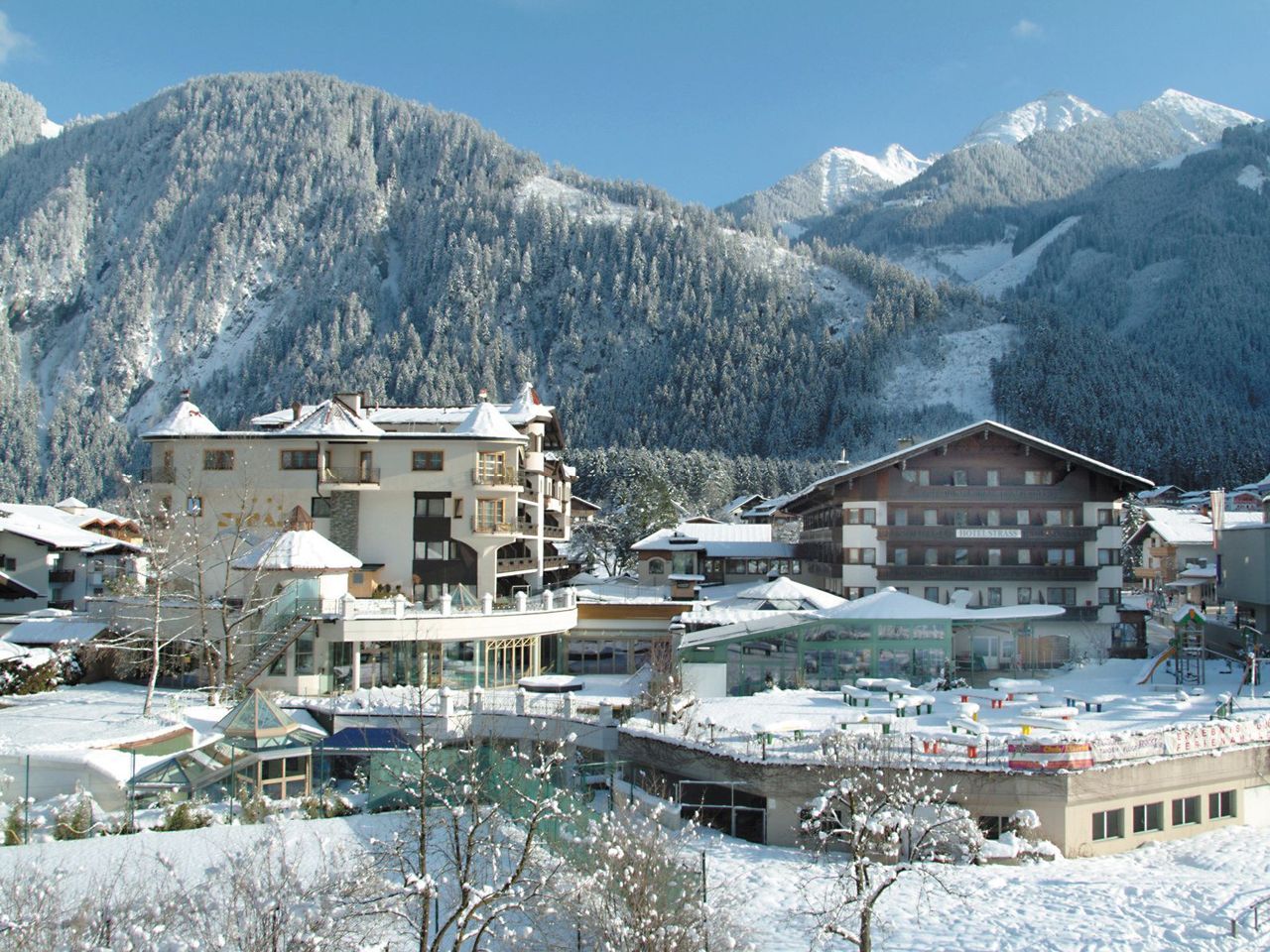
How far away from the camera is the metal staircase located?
34.8 m

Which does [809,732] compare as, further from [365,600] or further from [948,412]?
[948,412]

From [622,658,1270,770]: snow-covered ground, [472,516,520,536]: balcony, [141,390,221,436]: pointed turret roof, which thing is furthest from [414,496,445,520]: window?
[622,658,1270,770]: snow-covered ground

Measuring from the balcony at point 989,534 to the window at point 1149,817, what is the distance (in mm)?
21823

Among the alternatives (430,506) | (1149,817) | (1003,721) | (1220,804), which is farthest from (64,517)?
(1220,804)

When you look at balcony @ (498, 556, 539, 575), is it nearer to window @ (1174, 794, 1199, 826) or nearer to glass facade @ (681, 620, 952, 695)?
glass facade @ (681, 620, 952, 695)

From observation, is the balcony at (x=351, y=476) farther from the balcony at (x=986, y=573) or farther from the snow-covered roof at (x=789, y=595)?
the balcony at (x=986, y=573)

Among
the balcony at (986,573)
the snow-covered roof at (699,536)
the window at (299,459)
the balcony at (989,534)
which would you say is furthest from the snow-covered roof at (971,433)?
the window at (299,459)

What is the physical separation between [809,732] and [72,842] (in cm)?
1649

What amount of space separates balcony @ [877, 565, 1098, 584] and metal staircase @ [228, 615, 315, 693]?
80.8 ft

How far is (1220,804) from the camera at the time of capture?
86.8ft

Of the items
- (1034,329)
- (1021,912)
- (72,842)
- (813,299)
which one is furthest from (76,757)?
(813,299)

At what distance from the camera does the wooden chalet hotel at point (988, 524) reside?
45.9 m

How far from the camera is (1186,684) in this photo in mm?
35750

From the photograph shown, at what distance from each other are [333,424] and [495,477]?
22.9 ft
